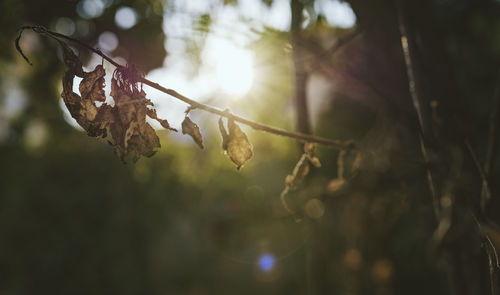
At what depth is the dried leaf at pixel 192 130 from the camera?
25.5 inches

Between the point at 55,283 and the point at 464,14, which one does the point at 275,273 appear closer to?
the point at 55,283

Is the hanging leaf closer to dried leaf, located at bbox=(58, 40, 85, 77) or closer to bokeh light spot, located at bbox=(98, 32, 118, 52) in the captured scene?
dried leaf, located at bbox=(58, 40, 85, 77)

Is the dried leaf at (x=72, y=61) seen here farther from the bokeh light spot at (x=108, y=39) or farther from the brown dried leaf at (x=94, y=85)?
the bokeh light spot at (x=108, y=39)

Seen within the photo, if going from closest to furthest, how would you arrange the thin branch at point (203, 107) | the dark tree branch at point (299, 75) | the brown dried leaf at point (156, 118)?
the thin branch at point (203, 107)
the brown dried leaf at point (156, 118)
the dark tree branch at point (299, 75)

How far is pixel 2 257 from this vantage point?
8.26m

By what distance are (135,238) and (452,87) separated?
33.8 feet

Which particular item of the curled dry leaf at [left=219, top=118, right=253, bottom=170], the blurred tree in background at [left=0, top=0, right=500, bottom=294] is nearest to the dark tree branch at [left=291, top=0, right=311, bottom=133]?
the blurred tree in background at [left=0, top=0, right=500, bottom=294]

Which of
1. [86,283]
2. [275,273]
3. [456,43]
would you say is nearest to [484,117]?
[456,43]

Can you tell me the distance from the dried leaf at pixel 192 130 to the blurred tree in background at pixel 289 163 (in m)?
0.16

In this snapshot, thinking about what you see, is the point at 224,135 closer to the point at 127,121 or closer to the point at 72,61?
the point at 127,121

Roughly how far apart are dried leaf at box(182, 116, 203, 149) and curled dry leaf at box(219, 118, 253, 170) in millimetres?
47

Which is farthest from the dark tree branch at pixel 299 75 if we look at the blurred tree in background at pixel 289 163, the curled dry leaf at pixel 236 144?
the curled dry leaf at pixel 236 144

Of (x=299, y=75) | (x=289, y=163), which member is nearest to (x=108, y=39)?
(x=299, y=75)

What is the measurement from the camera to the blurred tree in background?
112 cm
